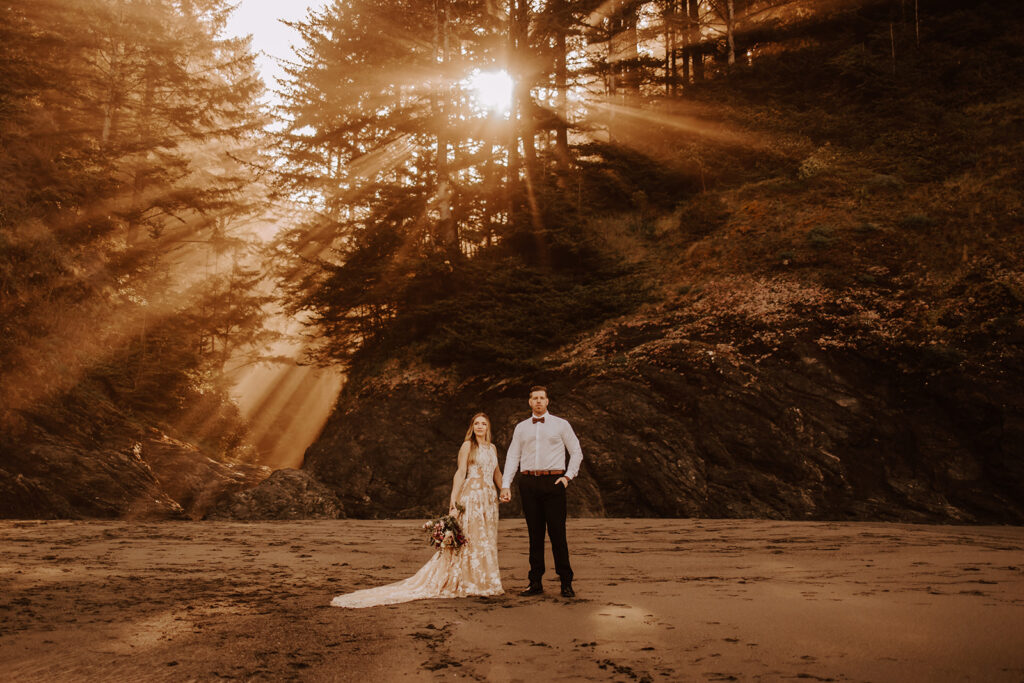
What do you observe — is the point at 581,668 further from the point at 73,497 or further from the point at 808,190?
the point at 808,190

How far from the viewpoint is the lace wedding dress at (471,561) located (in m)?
7.25

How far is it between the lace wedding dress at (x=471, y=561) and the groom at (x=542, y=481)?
1.41ft

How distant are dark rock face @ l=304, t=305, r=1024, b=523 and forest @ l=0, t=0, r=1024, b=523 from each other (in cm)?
7

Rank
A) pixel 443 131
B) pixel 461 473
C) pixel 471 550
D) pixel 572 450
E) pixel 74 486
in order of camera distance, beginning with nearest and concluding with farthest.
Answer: pixel 572 450, pixel 471 550, pixel 461 473, pixel 74 486, pixel 443 131

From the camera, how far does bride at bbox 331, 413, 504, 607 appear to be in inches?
286

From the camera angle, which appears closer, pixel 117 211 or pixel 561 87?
pixel 117 211

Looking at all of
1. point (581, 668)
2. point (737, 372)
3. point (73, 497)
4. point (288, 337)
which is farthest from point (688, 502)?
point (288, 337)

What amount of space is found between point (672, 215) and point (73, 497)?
19880 mm

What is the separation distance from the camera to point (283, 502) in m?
16.8

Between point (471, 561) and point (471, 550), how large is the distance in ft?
0.37

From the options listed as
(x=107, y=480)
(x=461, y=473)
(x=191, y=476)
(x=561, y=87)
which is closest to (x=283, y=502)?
(x=191, y=476)

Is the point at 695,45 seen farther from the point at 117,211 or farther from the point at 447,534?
the point at 447,534

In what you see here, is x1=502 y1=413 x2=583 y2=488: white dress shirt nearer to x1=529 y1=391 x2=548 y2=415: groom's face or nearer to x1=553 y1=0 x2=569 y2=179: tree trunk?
x1=529 y1=391 x2=548 y2=415: groom's face

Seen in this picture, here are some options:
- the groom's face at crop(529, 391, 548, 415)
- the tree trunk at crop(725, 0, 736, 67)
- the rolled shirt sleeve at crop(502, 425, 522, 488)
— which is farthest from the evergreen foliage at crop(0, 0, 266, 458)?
the tree trunk at crop(725, 0, 736, 67)
